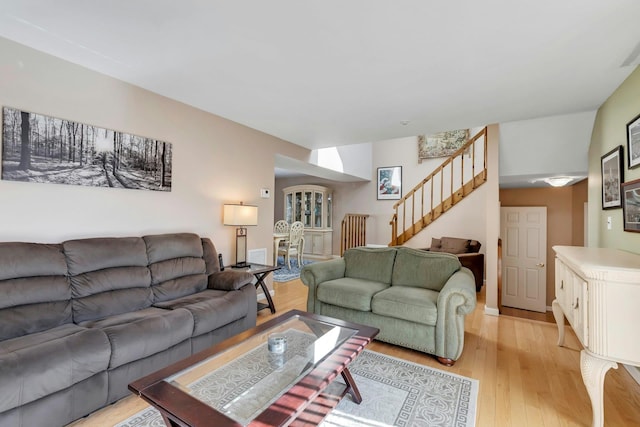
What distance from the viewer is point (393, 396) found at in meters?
1.89

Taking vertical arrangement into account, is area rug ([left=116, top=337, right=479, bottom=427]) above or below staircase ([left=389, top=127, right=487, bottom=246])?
below

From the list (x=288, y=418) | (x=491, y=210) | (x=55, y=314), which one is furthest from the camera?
(x=491, y=210)

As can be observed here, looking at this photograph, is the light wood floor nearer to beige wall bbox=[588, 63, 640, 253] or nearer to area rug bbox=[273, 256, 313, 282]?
beige wall bbox=[588, 63, 640, 253]

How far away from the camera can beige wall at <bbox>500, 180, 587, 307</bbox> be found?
16.0ft

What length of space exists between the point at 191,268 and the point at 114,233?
2.32 ft

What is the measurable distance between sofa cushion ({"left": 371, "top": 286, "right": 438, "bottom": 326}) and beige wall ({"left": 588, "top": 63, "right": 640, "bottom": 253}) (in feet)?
4.79

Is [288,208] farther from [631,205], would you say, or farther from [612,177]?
[631,205]

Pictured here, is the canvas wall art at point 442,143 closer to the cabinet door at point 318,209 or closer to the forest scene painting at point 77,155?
the cabinet door at point 318,209

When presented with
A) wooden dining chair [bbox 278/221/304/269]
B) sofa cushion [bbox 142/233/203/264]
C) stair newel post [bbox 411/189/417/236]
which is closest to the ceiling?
sofa cushion [bbox 142/233/203/264]

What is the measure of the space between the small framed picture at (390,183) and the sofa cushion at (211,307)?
5.27m

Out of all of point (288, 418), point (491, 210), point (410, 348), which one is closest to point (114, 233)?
point (288, 418)

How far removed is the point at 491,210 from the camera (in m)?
3.56

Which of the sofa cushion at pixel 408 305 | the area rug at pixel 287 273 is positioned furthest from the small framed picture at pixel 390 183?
the sofa cushion at pixel 408 305

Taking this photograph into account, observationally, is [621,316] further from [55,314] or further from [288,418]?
[55,314]
